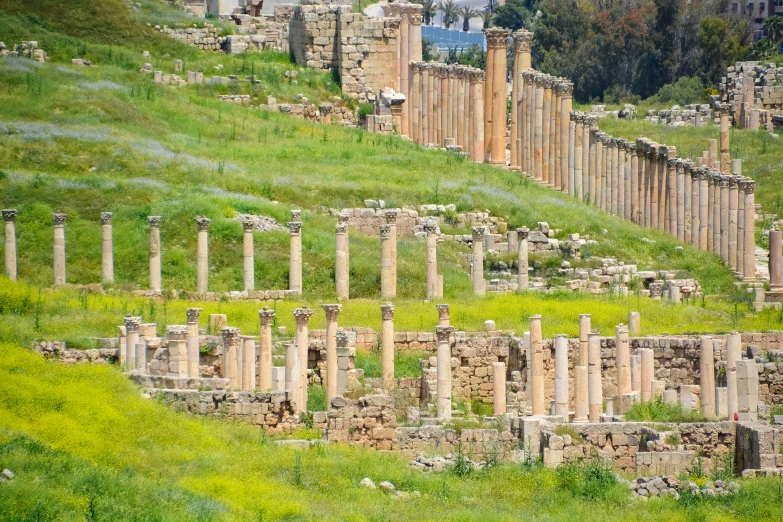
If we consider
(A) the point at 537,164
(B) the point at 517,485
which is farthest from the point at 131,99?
(B) the point at 517,485

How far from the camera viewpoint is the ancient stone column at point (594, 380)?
2030 inches

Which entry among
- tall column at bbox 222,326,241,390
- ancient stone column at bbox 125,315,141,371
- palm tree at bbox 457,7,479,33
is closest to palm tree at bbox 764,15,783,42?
palm tree at bbox 457,7,479,33

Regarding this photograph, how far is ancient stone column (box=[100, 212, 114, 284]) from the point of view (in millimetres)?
63188

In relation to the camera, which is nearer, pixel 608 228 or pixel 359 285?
pixel 359 285

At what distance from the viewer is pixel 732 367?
53.3 meters

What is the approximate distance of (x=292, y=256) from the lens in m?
63.7

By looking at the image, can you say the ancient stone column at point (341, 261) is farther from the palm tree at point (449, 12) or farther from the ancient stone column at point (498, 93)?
the palm tree at point (449, 12)

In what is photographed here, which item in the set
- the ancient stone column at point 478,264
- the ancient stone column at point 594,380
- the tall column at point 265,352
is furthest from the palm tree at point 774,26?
the tall column at point 265,352

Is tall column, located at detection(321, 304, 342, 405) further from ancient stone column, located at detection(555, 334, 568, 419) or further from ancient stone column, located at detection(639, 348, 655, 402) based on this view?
ancient stone column, located at detection(639, 348, 655, 402)

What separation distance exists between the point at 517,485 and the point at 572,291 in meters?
20.0

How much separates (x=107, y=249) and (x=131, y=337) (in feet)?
34.8

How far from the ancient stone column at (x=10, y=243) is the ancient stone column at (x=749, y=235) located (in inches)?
785

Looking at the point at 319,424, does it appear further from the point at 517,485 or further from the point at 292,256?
the point at 292,256

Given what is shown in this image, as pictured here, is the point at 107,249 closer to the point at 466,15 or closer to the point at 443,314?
the point at 443,314
